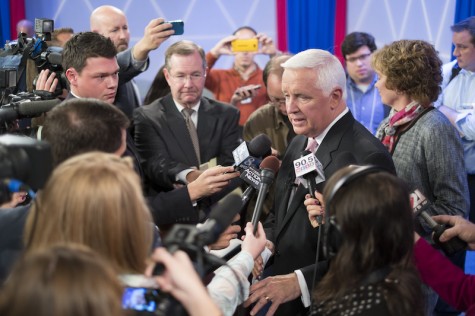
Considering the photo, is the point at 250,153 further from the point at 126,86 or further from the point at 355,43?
the point at 355,43

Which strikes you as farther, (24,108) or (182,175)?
(182,175)

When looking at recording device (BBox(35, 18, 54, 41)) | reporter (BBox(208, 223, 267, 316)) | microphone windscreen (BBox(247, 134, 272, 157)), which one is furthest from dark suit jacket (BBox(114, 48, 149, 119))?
reporter (BBox(208, 223, 267, 316))

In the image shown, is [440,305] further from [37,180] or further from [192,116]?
[37,180]

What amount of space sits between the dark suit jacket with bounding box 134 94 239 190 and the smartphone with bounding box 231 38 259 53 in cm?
191

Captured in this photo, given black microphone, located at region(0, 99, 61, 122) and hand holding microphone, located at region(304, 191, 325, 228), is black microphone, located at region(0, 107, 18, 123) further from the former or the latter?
hand holding microphone, located at region(304, 191, 325, 228)

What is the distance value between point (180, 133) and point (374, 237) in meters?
1.90

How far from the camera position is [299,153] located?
105 inches

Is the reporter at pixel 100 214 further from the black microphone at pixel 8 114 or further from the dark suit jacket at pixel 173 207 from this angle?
the dark suit jacket at pixel 173 207

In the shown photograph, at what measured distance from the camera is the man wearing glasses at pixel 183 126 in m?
3.42

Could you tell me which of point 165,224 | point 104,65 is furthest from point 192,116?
point 165,224

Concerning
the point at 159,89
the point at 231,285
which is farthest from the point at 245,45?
the point at 231,285

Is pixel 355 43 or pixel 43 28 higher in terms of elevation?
Answer: pixel 43 28

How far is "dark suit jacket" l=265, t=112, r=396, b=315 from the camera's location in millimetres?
2393

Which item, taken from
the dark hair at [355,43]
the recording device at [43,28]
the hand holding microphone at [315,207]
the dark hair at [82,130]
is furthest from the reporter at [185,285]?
the dark hair at [355,43]
